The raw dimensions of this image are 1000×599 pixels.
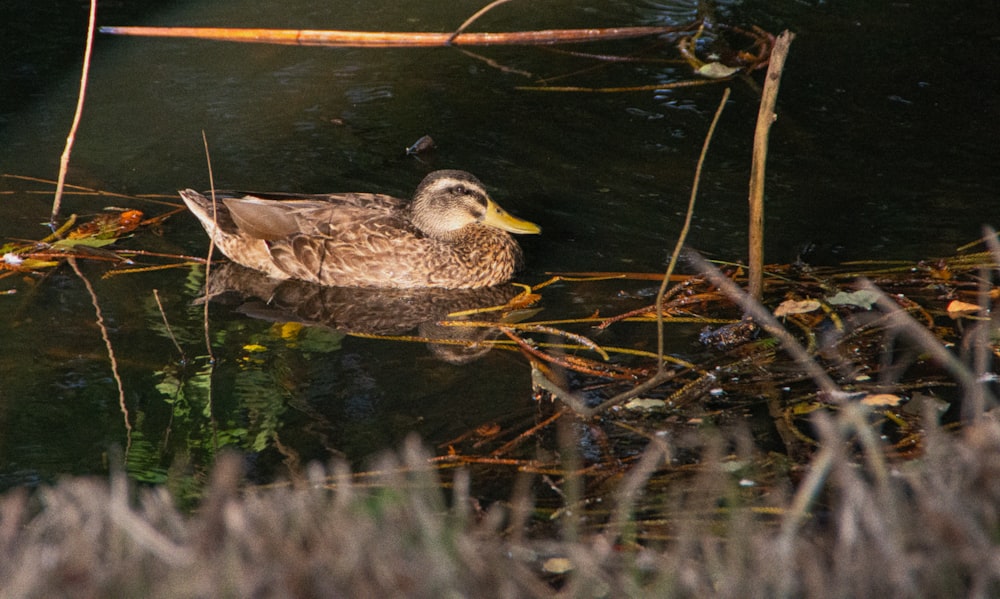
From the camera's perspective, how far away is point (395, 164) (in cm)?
834

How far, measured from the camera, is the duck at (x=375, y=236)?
7.14 metres

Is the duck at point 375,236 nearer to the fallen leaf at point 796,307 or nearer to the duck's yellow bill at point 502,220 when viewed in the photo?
the duck's yellow bill at point 502,220

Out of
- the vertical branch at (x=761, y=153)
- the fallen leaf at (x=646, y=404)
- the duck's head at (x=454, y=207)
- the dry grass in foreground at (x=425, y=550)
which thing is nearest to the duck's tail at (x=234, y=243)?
the duck's head at (x=454, y=207)

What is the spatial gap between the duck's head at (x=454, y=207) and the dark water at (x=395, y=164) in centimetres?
38

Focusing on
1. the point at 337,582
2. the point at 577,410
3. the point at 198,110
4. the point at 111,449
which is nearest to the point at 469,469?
the point at 577,410

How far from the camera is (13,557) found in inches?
92.0

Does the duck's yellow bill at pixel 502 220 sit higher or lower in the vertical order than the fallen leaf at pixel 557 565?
lower

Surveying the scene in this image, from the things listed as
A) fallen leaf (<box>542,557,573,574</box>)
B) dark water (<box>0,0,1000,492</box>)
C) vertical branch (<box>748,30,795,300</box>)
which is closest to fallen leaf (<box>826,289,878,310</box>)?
vertical branch (<box>748,30,795,300</box>)

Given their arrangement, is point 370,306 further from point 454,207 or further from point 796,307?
point 796,307

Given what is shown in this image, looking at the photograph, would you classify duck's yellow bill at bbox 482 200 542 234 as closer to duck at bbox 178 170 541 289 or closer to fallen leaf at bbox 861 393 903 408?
duck at bbox 178 170 541 289

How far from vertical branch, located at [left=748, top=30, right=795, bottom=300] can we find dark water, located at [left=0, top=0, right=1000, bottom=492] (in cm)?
61

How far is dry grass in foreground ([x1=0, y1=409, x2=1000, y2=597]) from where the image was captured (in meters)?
2.23

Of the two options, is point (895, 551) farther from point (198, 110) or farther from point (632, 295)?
point (198, 110)

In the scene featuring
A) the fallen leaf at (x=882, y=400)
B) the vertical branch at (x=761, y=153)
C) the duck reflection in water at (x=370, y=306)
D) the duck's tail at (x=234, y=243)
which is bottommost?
the duck reflection in water at (x=370, y=306)
